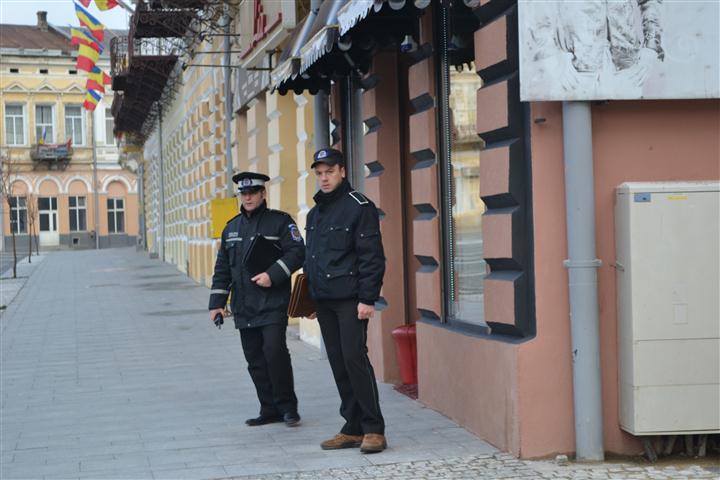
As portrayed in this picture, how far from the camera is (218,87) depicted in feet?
76.6

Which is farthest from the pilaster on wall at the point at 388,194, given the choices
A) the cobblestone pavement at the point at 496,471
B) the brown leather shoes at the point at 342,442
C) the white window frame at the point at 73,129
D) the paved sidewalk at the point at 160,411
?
the white window frame at the point at 73,129

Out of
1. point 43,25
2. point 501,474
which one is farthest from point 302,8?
point 43,25

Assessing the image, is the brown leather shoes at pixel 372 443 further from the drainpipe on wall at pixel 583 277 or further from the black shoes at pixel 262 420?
the black shoes at pixel 262 420

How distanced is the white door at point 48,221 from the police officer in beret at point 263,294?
63973 mm

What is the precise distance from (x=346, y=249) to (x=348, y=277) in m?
0.18

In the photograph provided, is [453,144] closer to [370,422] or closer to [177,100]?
[370,422]

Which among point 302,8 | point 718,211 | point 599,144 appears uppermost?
point 302,8

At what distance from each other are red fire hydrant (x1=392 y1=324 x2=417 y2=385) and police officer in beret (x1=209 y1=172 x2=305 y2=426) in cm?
150

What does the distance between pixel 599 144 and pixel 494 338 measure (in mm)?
1423

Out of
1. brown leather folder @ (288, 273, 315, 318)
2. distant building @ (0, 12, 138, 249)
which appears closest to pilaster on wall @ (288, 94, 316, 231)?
brown leather folder @ (288, 273, 315, 318)

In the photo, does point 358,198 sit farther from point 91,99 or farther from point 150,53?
point 91,99

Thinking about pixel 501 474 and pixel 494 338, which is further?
pixel 494 338

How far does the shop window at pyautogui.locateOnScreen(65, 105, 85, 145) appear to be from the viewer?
234ft

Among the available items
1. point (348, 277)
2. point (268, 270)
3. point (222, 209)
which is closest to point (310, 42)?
point (268, 270)
